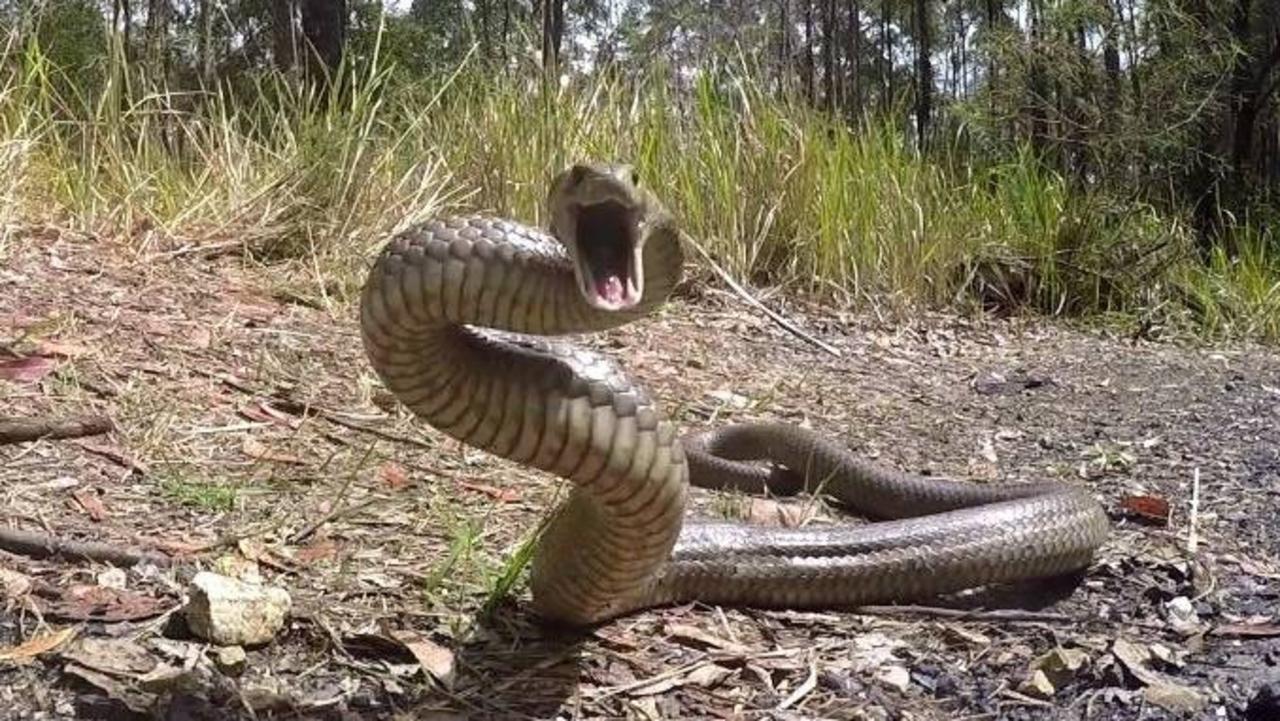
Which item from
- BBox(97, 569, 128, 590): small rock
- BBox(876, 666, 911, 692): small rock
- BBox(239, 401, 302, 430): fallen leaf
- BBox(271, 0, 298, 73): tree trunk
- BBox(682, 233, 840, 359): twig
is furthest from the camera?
BBox(271, 0, 298, 73): tree trunk

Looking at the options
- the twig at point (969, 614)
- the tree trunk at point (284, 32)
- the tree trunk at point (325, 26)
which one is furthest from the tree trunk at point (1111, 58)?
the twig at point (969, 614)

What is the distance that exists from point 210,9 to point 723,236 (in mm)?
2616

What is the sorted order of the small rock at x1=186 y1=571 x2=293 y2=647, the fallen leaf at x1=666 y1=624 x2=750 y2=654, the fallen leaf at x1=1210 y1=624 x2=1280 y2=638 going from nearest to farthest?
the small rock at x1=186 y1=571 x2=293 y2=647, the fallen leaf at x1=666 y1=624 x2=750 y2=654, the fallen leaf at x1=1210 y1=624 x2=1280 y2=638

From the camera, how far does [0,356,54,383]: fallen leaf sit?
2.93 metres

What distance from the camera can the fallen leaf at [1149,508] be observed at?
3.14 metres

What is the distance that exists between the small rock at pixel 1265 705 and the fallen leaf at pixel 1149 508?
1185 millimetres

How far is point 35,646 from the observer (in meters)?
1.79

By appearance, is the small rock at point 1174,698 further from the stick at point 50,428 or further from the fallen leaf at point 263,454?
the stick at point 50,428

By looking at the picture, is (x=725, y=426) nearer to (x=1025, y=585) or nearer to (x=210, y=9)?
(x=1025, y=585)

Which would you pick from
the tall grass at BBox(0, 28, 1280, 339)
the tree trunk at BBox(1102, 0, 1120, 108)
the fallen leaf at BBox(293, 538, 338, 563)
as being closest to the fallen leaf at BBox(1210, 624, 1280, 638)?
the fallen leaf at BBox(293, 538, 338, 563)

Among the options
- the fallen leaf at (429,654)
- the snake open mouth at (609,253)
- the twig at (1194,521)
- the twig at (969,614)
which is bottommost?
the twig at (969,614)

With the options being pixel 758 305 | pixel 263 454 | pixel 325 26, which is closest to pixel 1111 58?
pixel 758 305

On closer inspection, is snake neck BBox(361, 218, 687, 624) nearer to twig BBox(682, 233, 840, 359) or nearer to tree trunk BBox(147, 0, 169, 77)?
twig BBox(682, 233, 840, 359)

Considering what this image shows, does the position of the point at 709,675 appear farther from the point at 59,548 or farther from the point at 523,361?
the point at 59,548
